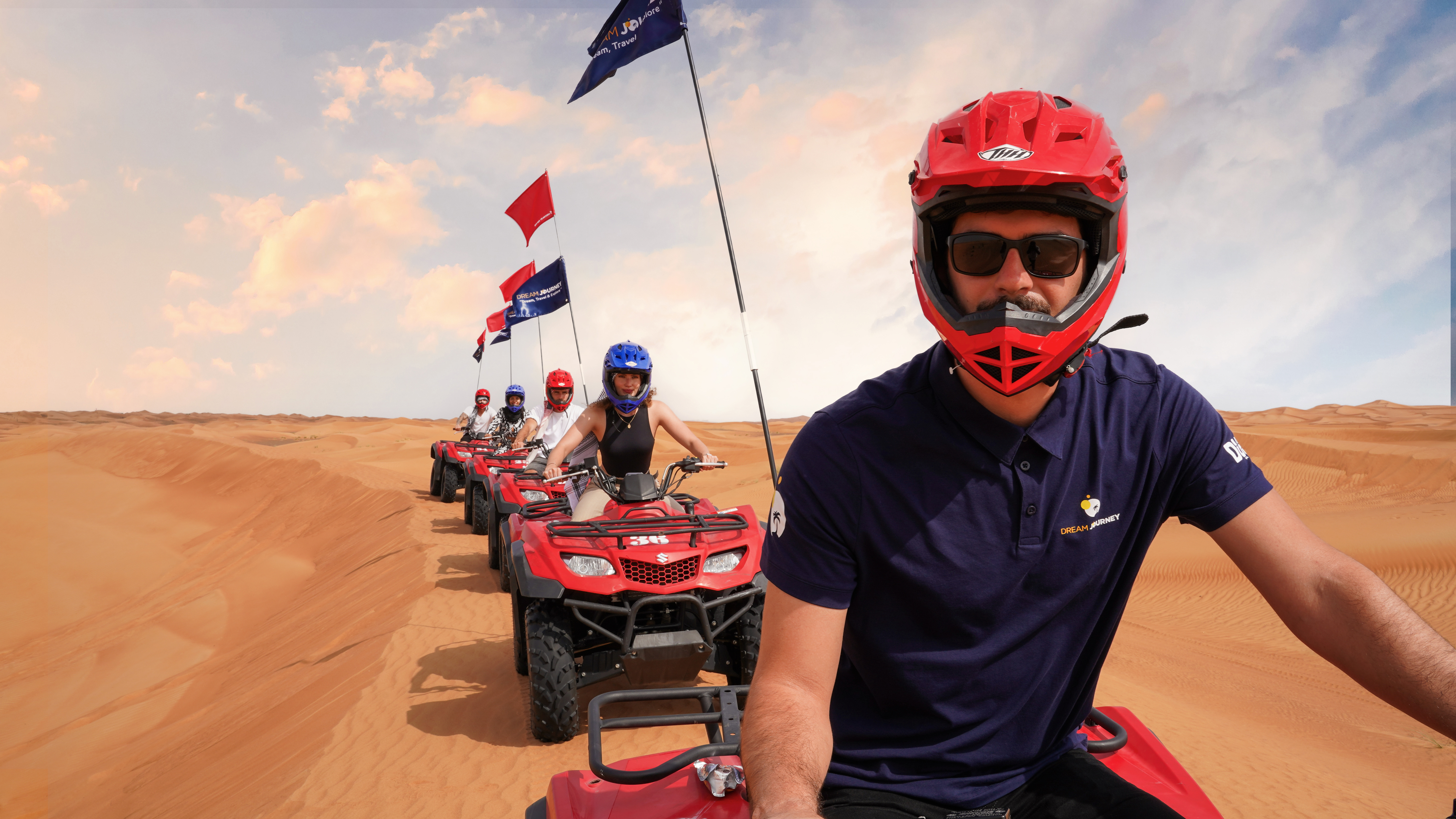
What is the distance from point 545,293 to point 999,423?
→ 50.6ft

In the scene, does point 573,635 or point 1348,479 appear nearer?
point 573,635

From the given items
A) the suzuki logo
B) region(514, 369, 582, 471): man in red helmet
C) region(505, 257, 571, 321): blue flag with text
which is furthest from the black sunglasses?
region(505, 257, 571, 321): blue flag with text

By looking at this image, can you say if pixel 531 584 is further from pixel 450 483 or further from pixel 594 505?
pixel 450 483

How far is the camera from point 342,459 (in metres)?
29.0

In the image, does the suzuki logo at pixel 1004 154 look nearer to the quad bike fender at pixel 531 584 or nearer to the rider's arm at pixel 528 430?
the quad bike fender at pixel 531 584

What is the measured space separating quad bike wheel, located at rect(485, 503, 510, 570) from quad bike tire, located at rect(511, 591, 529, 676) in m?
2.48

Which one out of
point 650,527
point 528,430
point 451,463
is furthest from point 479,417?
point 650,527

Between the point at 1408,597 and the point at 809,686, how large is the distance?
509 inches

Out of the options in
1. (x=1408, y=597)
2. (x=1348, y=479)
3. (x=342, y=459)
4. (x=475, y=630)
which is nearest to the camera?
(x=475, y=630)

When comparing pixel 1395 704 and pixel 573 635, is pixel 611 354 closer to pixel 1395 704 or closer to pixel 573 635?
pixel 573 635

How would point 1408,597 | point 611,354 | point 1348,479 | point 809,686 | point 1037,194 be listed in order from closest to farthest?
point 809,686, point 1037,194, point 611,354, point 1408,597, point 1348,479

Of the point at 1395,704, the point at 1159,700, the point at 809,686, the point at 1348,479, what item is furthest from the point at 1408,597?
the point at 809,686

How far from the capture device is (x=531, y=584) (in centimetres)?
466

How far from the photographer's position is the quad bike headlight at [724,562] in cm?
491
